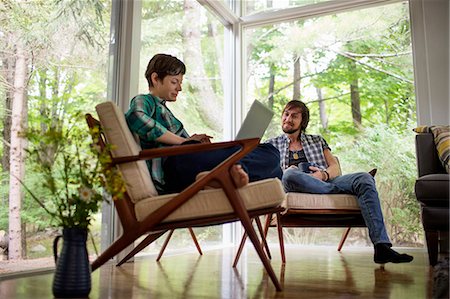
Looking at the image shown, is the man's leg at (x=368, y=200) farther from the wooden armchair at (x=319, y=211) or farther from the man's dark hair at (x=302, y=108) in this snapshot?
the man's dark hair at (x=302, y=108)

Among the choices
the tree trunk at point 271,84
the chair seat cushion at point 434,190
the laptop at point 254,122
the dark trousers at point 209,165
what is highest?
the tree trunk at point 271,84

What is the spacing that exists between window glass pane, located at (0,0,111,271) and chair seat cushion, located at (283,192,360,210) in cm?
116

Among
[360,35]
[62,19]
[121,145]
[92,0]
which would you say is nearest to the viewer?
[121,145]

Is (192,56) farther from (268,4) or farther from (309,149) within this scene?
(309,149)

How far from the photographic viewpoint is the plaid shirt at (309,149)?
311 cm

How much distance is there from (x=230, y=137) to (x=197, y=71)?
0.85 metres

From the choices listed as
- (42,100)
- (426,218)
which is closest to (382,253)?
(426,218)

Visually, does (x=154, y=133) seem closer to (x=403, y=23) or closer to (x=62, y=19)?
(x=62, y=19)

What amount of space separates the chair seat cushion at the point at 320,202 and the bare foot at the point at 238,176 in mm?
1018

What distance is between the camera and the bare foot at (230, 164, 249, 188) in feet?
5.72

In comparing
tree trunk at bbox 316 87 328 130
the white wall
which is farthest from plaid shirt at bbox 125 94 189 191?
the white wall

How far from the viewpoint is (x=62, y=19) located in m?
2.56

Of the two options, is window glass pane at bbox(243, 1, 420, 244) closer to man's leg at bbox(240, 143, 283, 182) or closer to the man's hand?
the man's hand

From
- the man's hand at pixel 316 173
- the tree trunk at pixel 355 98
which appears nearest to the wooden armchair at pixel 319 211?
the man's hand at pixel 316 173
